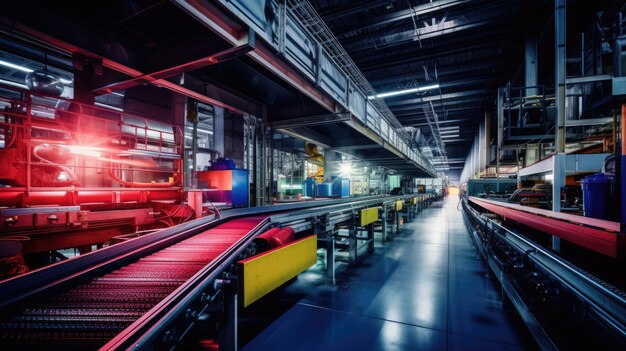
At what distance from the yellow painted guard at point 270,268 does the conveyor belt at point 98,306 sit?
35 cm

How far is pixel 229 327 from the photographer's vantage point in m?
1.87

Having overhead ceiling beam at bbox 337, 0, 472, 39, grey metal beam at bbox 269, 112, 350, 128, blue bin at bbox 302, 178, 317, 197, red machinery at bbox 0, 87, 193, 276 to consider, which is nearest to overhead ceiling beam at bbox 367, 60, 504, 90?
overhead ceiling beam at bbox 337, 0, 472, 39

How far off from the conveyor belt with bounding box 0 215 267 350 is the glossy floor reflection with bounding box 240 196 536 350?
1.25 meters

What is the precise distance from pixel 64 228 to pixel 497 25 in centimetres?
1049

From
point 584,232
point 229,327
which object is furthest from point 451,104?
point 229,327

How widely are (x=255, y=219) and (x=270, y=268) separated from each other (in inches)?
46.2

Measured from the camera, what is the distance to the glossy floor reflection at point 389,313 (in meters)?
2.47

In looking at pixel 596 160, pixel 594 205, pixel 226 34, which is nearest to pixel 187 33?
pixel 226 34

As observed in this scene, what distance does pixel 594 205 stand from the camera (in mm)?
2365

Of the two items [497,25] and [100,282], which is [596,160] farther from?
[497,25]

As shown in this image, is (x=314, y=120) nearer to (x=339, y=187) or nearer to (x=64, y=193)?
(x=339, y=187)

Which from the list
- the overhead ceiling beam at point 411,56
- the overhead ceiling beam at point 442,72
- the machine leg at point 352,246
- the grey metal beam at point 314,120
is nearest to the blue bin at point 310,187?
the grey metal beam at point 314,120

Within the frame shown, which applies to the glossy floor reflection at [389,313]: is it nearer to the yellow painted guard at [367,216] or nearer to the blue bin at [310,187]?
the yellow painted guard at [367,216]

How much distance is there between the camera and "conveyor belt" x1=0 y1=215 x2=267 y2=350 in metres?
1.11
